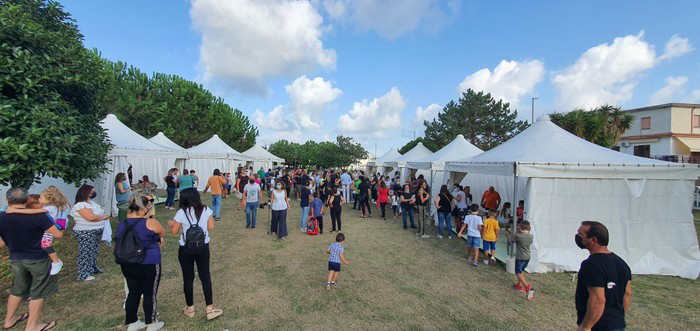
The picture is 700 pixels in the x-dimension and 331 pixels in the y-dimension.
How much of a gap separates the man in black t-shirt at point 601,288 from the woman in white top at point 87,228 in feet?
18.9

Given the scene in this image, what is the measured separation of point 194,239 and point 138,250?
51 centimetres

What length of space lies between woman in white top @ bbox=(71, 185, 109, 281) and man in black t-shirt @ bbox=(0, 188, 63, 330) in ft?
3.43

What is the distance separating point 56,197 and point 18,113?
1.10 metres

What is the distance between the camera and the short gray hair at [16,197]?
3.07 metres

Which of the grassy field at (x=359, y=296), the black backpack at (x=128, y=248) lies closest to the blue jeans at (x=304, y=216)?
the grassy field at (x=359, y=296)

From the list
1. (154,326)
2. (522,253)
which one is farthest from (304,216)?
(522,253)

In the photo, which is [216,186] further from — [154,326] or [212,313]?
[154,326]

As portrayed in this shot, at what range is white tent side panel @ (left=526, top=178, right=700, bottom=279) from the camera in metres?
6.14

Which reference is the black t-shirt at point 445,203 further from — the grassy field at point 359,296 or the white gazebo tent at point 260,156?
the white gazebo tent at point 260,156

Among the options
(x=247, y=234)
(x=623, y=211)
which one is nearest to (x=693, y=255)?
(x=623, y=211)

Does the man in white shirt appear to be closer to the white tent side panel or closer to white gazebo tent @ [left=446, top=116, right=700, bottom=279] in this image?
A: white gazebo tent @ [left=446, top=116, right=700, bottom=279]

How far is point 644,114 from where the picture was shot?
26.8m

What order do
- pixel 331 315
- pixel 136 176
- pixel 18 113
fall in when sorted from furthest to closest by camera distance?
pixel 136 176
pixel 331 315
pixel 18 113

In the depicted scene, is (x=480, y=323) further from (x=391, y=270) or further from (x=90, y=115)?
(x=90, y=115)
